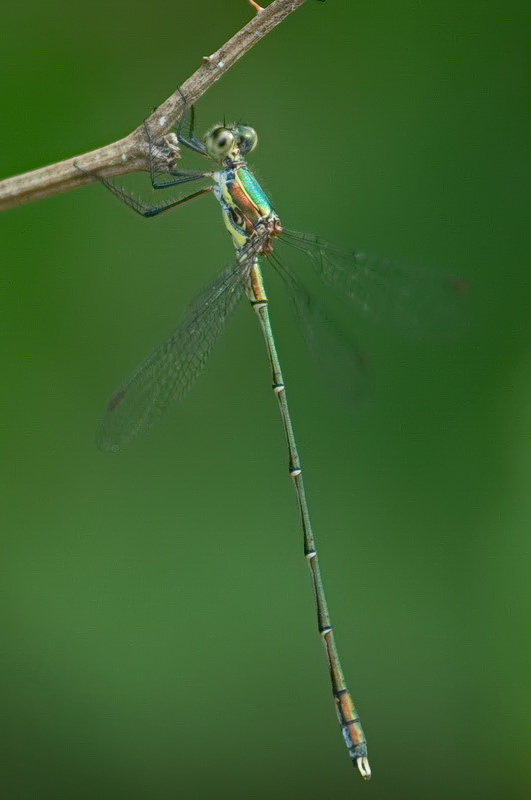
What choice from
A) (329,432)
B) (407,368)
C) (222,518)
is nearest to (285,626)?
(222,518)

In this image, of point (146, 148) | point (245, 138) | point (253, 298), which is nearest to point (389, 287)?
point (253, 298)

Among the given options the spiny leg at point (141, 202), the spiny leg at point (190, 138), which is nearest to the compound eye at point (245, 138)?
the spiny leg at point (190, 138)

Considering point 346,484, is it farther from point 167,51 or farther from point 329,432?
point 167,51

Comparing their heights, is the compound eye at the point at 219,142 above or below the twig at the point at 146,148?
above

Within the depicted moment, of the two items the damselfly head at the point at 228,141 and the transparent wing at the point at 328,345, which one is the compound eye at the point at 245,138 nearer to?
the damselfly head at the point at 228,141

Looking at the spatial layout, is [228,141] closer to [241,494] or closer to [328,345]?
[328,345]

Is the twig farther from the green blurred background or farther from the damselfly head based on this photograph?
the green blurred background
